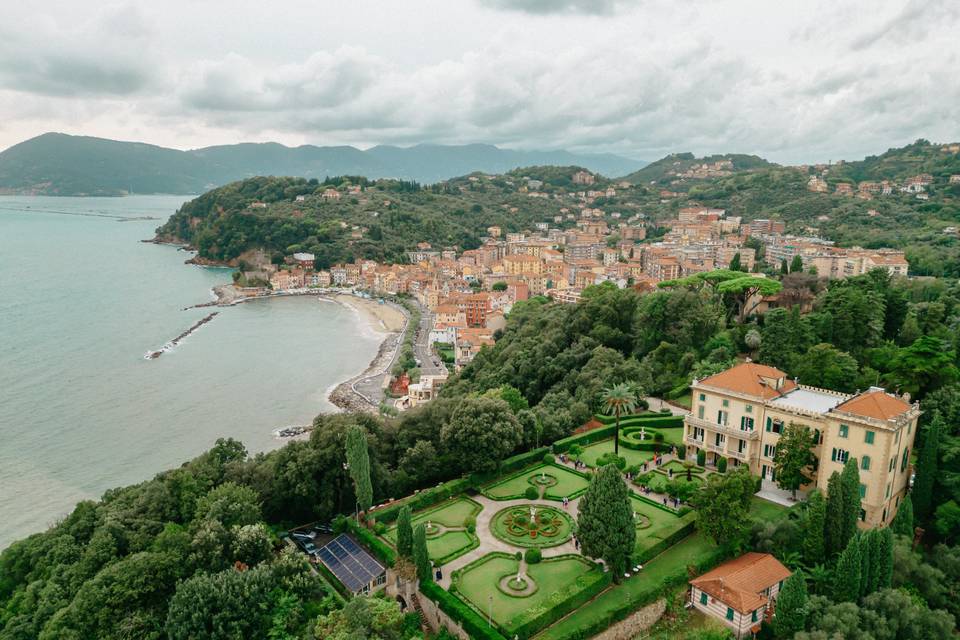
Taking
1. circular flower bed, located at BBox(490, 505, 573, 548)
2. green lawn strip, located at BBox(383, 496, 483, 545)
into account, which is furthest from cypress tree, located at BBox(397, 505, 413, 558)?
circular flower bed, located at BBox(490, 505, 573, 548)

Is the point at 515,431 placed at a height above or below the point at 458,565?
above

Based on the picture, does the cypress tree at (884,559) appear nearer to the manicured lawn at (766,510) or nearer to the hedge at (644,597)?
the manicured lawn at (766,510)

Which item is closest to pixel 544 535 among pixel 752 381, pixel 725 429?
pixel 725 429

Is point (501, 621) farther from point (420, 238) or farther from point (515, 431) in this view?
point (420, 238)

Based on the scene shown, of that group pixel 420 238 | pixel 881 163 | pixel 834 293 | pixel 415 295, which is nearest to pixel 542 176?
pixel 420 238

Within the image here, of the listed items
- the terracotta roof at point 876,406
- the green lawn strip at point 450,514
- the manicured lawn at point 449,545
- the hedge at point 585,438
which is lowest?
the green lawn strip at point 450,514

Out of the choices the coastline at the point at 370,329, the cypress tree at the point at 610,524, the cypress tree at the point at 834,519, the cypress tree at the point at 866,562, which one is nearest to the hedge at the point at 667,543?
the cypress tree at the point at 610,524

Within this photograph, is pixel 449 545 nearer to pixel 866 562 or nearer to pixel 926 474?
pixel 866 562
